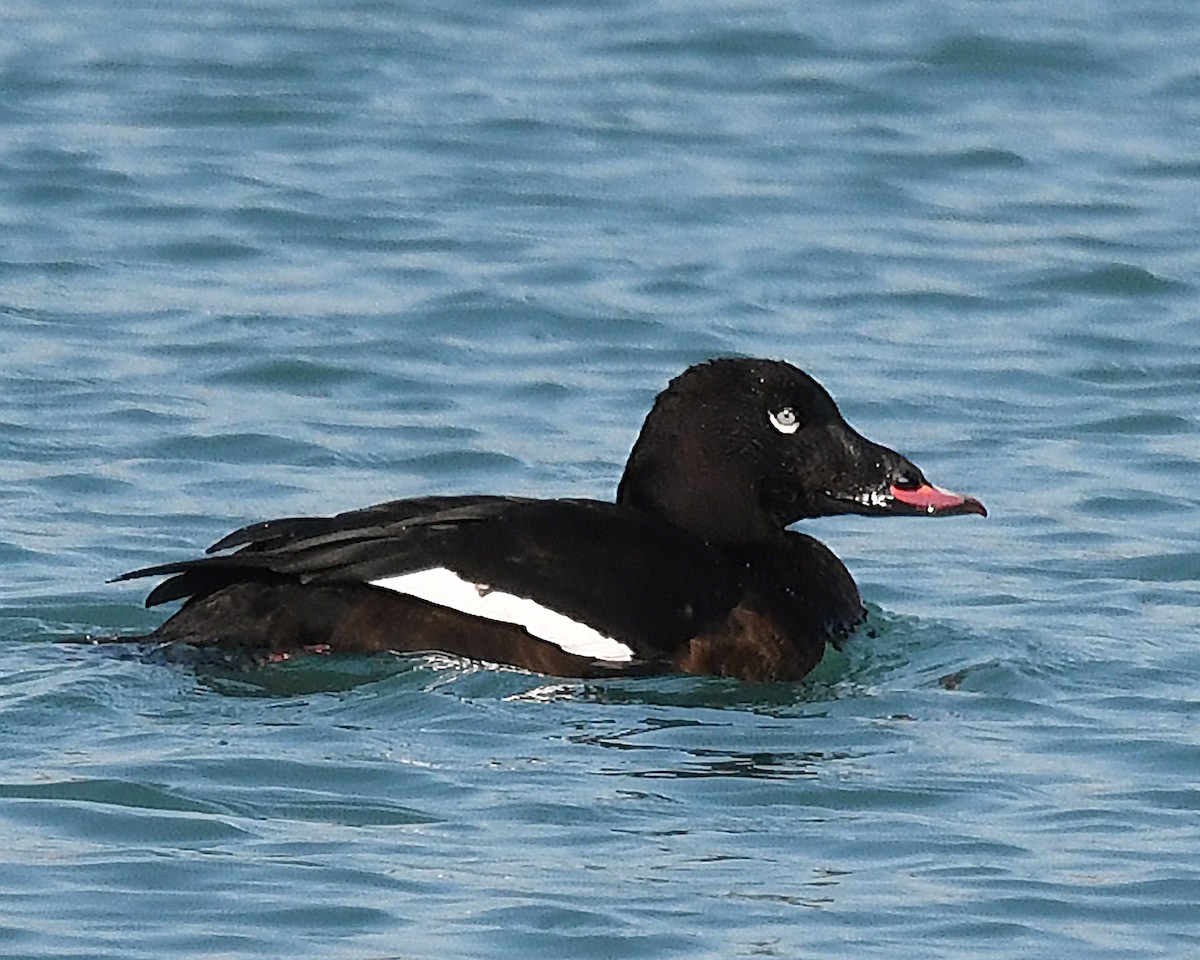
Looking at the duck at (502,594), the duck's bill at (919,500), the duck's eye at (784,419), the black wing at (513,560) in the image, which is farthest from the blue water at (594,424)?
the duck's eye at (784,419)

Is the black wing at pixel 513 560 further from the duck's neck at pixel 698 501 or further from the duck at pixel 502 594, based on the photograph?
the duck's neck at pixel 698 501

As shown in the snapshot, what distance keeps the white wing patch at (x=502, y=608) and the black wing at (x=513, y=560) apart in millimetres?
18

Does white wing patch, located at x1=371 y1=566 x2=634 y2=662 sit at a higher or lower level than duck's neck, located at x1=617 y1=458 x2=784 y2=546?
lower

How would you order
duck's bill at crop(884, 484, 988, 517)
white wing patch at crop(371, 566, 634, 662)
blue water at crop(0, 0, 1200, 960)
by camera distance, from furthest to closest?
duck's bill at crop(884, 484, 988, 517), white wing patch at crop(371, 566, 634, 662), blue water at crop(0, 0, 1200, 960)

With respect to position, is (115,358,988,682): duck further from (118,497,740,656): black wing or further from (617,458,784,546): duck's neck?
(617,458,784,546): duck's neck

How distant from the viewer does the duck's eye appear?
7.96 m

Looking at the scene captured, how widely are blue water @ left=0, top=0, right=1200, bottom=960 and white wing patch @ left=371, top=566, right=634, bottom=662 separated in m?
0.12

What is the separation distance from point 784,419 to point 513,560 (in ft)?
3.41

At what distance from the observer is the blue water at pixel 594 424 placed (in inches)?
236

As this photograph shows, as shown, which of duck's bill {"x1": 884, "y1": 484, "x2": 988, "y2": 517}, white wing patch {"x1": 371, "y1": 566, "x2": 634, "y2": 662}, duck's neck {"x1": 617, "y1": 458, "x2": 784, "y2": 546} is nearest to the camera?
white wing patch {"x1": 371, "y1": 566, "x2": 634, "y2": 662}

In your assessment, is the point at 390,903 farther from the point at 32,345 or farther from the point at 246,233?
the point at 246,233

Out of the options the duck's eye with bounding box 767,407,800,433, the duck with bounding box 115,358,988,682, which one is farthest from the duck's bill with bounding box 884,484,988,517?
the duck with bounding box 115,358,988,682

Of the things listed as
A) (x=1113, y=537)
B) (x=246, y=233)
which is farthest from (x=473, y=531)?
(x=246, y=233)

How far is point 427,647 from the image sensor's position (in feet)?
23.6
